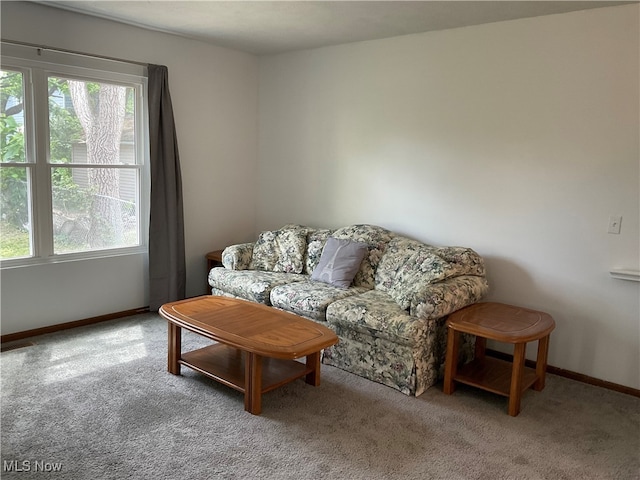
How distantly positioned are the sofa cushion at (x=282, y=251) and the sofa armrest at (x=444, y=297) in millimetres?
1449

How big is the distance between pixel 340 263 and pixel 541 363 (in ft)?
5.22

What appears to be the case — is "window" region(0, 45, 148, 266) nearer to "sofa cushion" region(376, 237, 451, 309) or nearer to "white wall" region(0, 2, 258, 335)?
"white wall" region(0, 2, 258, 335)

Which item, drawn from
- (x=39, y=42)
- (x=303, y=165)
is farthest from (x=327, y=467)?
(x=39, y=42)

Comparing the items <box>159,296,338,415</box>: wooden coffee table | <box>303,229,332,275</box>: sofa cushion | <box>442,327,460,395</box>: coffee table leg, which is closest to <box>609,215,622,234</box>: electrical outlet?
<box>442,327,460,395</box>: coffee table leg

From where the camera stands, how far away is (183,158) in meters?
4.66

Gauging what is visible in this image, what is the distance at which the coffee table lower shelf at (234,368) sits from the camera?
2.94 meters

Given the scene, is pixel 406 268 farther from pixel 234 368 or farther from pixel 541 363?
pixel 234 368

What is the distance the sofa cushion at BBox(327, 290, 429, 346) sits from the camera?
308cm

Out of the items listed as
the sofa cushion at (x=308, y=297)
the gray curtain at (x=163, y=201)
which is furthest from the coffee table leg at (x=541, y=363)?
the gray curtain at (x=163, y=201)

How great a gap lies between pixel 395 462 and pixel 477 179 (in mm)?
2195

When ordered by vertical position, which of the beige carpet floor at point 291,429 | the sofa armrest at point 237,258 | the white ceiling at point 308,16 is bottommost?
the beige carpet floor at point 291,429

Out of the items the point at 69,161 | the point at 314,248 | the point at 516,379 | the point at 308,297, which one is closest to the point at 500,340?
the point at 516,379

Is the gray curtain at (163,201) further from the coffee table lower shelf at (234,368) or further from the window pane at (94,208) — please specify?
the coffee table lower shelf at (234,368)

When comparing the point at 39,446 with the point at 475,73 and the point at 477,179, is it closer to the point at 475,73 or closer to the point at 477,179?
the point at 477,179
